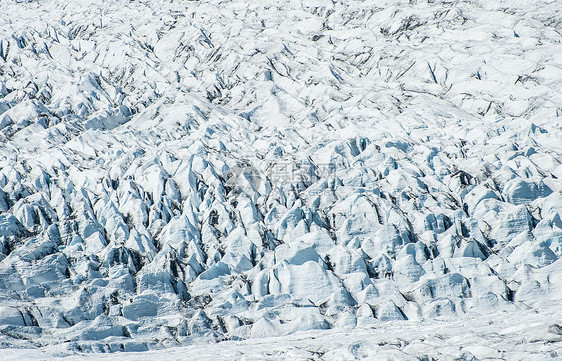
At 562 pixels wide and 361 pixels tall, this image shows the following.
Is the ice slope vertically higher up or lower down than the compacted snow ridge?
lower down

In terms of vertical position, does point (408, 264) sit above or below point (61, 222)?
below

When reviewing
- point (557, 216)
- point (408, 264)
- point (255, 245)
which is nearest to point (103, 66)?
point (255, 245)

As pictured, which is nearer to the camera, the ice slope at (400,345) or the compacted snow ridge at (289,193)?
the ice slope at (400,345)

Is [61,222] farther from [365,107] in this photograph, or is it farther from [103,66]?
[103,66]

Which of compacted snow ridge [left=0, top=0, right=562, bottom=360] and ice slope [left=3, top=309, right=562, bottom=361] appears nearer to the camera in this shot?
ice slope [left=3, top=309, right=562, bottom=361]

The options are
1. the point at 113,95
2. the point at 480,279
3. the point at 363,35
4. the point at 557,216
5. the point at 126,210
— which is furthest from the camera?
the point at 363,35

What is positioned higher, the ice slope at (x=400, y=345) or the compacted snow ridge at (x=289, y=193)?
the compacted snow ridge at (x=289, y=193)

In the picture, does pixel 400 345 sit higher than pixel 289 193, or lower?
lower

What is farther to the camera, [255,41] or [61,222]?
[255,41]
